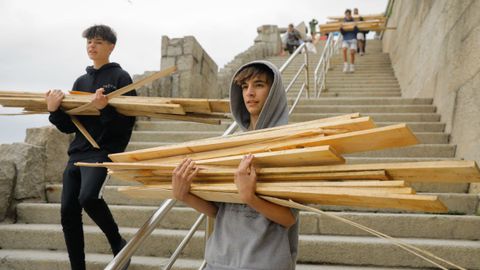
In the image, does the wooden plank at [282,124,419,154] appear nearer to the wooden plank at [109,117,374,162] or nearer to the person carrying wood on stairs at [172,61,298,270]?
the wooden plank at [109,117,374,162]

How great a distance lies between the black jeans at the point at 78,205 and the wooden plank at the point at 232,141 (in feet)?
2.45

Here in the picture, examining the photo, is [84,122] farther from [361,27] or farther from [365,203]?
[361,27]

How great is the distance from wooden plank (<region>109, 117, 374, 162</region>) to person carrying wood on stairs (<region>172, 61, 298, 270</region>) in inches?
3.3

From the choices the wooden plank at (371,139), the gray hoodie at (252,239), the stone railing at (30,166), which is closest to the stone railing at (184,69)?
the stone railing at (30,166)

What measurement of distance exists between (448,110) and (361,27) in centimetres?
691

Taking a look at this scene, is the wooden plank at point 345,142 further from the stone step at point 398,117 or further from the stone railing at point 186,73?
the stone railing at point 186,73

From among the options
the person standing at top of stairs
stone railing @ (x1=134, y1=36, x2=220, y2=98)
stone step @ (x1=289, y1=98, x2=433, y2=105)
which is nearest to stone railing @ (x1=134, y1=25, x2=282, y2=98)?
Answer: stone railing @ (x1=134, y1=36, x2=220, y2=98)

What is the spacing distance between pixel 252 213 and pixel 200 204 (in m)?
0.20

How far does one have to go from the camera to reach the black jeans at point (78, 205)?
82.5 inches

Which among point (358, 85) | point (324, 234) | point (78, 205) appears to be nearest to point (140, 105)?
point (78, 205)

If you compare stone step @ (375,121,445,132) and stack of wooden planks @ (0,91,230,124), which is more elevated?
stack of wooden planks @ (0,91,230,124)

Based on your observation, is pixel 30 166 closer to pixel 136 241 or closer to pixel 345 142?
pixel 136 241

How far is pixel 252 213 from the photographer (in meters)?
1.27

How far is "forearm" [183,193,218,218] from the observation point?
133 centimetres
